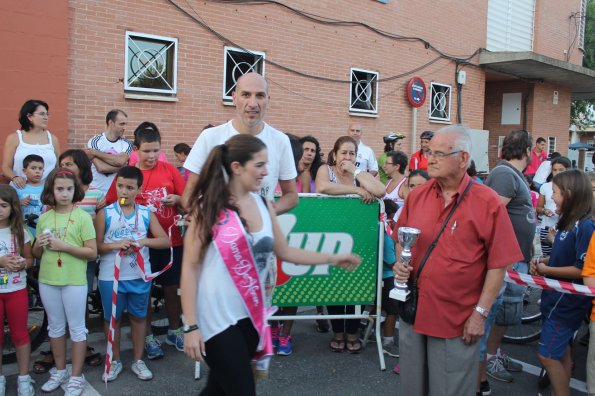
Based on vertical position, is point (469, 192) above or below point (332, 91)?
below

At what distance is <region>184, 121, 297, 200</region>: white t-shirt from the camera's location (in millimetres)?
3484

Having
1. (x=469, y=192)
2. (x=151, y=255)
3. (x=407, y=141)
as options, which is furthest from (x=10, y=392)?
(x=407, y=141)

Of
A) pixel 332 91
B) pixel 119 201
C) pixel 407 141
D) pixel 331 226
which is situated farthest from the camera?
pixel 407 141

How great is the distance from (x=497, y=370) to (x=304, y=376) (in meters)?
1.72

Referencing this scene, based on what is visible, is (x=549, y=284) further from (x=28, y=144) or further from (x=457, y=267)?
(x=28, y=144)

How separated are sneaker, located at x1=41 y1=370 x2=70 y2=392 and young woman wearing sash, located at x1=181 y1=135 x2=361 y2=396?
2023 millimetres

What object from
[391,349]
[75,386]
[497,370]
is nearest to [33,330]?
[75,386]

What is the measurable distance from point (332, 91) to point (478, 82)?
637 centimetres

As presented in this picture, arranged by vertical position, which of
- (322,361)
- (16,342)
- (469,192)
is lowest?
(322,361)

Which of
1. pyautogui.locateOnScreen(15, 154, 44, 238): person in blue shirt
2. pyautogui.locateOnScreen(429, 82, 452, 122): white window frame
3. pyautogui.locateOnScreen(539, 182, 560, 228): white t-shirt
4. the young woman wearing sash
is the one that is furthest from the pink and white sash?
pyautogui.locateOnScreen(429, 82, 452, 122): white window frame

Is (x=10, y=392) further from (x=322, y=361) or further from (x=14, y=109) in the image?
(x=14, y=109)

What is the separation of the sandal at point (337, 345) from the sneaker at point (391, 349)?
40cm

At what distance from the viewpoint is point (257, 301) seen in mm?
2717

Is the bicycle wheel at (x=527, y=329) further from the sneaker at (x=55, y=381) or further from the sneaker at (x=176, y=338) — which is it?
the sneaker at (x=55, y=381)
